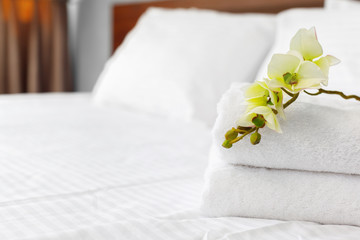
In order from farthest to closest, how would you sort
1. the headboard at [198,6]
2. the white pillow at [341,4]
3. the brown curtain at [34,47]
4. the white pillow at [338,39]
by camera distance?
the brown curtain at [34,47] < the headboard at [198,6] < the white pillow at [341,4] < the white pillow at [338,39]

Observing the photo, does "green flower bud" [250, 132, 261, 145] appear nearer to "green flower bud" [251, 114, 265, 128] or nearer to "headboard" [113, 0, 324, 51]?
"green flower bud" [251, 114, 265, 128]

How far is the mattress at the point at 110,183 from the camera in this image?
666 millimetres

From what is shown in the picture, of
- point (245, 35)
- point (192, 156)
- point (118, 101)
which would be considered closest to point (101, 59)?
point (118, 101)

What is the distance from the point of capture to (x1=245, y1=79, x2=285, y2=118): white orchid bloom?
26.4 inches

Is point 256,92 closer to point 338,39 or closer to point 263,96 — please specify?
point 263,96

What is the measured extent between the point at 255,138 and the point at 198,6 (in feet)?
6.21

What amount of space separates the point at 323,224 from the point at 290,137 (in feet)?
0.44

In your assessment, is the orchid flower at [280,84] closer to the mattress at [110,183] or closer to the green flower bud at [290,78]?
the green flower bud at [290,78]

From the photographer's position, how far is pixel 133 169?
104 centimetres

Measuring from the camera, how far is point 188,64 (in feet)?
5.59

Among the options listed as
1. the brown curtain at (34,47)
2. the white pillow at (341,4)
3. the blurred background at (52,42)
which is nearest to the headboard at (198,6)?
the blurred background at (52,42)

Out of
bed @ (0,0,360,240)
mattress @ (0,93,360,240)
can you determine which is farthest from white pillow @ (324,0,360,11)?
mattress @ (0,93,360,240)

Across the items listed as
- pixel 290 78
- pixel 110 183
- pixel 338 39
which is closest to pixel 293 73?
pixel 290 78

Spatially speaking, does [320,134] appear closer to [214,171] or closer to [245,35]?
[214,171]
